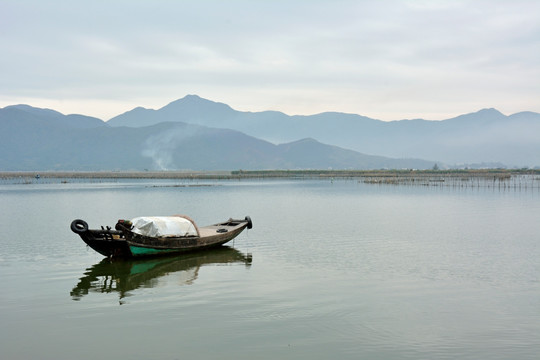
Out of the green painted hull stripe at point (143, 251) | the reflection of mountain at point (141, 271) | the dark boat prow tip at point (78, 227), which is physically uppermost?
the dark boat prow tip at point (78, 227)

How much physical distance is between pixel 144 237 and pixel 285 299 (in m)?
10.8

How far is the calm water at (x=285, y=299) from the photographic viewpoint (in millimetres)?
14977

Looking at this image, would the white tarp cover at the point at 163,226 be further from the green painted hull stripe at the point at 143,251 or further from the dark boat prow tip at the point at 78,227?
the dark boat prow tip at the point at 78,227

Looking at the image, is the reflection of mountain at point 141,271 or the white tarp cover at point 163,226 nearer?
the reflection of mountain at point 141,271

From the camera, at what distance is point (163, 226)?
2892 centimetres

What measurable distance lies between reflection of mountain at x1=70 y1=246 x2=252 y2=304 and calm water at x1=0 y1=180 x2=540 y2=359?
0.29 feet

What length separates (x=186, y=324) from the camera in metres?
16.9

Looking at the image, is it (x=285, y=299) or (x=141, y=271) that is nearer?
(x=285, y=299)

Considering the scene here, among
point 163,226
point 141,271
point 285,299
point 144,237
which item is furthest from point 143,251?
point 285,299

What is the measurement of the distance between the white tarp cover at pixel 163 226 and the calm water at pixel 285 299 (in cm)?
143

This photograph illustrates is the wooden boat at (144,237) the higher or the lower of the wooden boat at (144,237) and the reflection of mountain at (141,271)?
the higher

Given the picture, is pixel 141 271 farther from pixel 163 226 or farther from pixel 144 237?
pixel 163 226

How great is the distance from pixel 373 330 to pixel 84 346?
8.50 m

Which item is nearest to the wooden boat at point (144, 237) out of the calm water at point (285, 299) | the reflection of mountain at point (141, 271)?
the reflection of mountain at point (141, 271)
